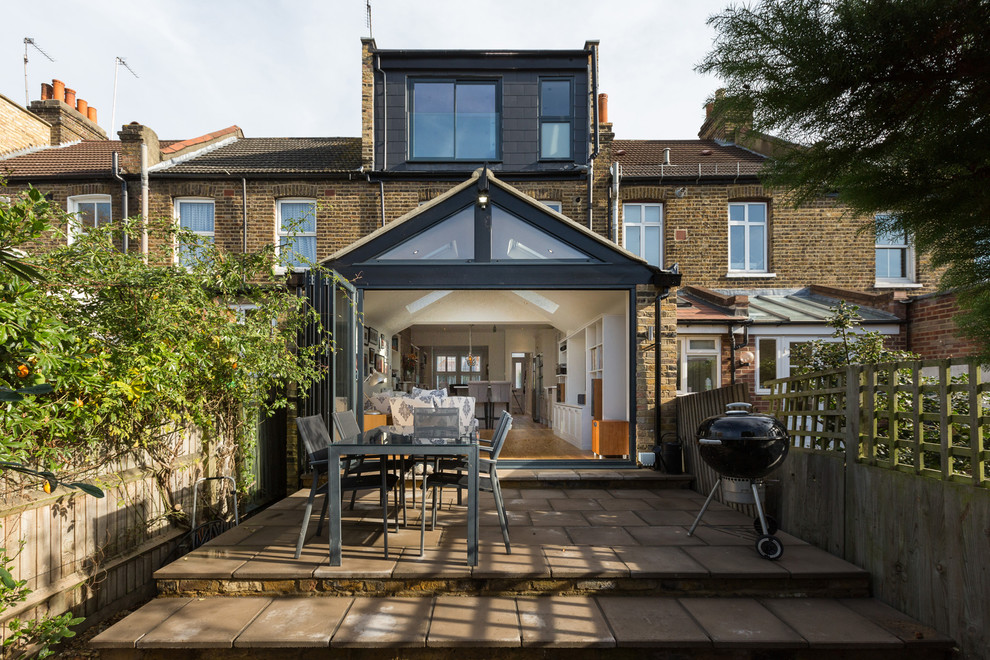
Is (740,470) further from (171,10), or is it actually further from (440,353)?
(440,353)

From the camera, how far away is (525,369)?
1731 centimetres

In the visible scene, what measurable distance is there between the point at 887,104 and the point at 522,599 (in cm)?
308

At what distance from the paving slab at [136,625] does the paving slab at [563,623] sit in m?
2.00

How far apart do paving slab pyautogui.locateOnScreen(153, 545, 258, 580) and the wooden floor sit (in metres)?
3.66

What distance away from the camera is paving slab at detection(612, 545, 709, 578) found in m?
3.59

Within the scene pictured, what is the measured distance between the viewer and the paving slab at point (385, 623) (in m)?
2.92

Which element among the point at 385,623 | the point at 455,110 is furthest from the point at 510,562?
the point at 455,110

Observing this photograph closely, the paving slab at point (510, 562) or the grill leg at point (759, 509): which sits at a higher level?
the grill leg at point (759, 509)

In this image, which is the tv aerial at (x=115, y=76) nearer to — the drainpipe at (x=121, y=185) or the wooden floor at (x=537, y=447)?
the drainpipe at (x=121, y=185)

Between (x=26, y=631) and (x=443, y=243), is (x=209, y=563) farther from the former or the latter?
(x=443, y=243)

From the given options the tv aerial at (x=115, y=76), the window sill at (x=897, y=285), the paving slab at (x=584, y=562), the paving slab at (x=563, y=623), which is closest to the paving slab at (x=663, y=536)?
the paving slab at (x=584, y=562)

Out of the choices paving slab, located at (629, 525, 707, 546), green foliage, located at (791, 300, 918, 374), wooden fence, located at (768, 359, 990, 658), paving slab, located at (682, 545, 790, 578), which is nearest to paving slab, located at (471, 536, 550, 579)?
paving slab, located at (629, 525, 707, 546)

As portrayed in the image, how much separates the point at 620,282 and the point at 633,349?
83 cm

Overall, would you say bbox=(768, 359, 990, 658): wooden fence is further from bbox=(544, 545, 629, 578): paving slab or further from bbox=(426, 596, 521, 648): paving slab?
bbox=(426, 596, 521, 648): paving slab
